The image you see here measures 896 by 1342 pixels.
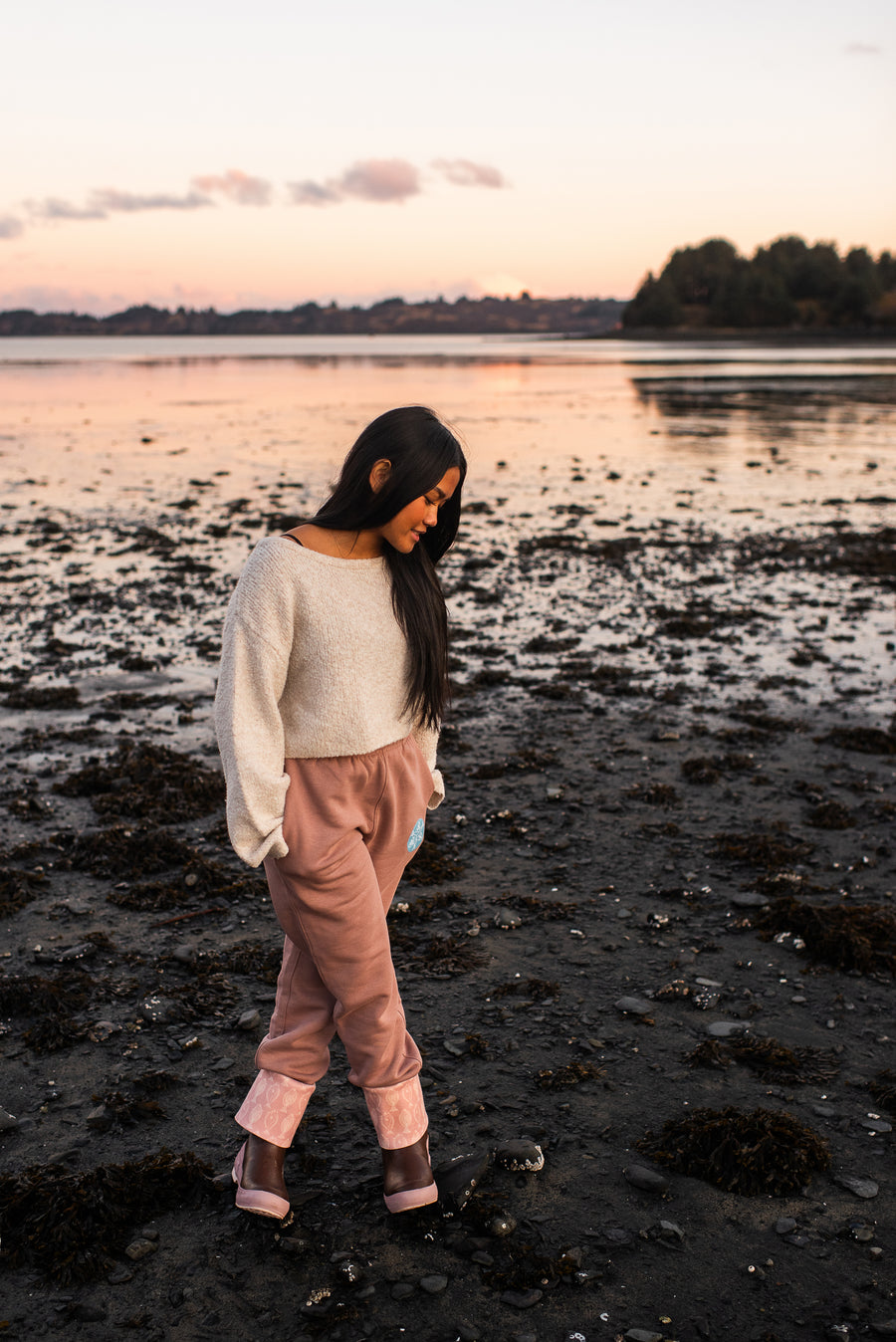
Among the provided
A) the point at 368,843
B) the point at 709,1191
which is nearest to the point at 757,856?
the point at 709,1191

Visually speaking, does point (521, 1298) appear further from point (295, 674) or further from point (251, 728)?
point (295, 674)

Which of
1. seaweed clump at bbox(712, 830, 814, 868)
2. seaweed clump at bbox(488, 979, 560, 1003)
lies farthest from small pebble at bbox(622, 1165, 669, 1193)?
seaweed clump at bbox(712, 830, 814, 868)

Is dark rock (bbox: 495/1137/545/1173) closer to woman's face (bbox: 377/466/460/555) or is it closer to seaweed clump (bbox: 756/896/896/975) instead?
seaweed clump (bbox: 756/896/896/975)

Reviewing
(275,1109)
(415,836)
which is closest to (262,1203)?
(275,1109)

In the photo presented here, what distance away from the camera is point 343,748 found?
11.3ft

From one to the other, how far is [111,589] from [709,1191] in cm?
1295

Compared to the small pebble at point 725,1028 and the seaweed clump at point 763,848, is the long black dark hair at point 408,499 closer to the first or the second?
the small pebble at point 725,1028

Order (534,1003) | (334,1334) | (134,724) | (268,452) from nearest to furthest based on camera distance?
1. (334,1334)
2. (534,1003)
3. (134,724)
4. (268,452)

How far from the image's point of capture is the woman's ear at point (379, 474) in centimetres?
338

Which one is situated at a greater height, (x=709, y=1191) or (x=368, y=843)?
(x=368, y=843)

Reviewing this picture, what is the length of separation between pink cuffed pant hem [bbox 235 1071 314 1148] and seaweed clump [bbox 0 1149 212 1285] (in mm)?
446

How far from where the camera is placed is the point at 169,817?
297 inches

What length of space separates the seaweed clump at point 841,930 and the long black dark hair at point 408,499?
3412 millimetres

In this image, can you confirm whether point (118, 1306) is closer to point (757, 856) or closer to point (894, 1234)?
point (894, 1234)
